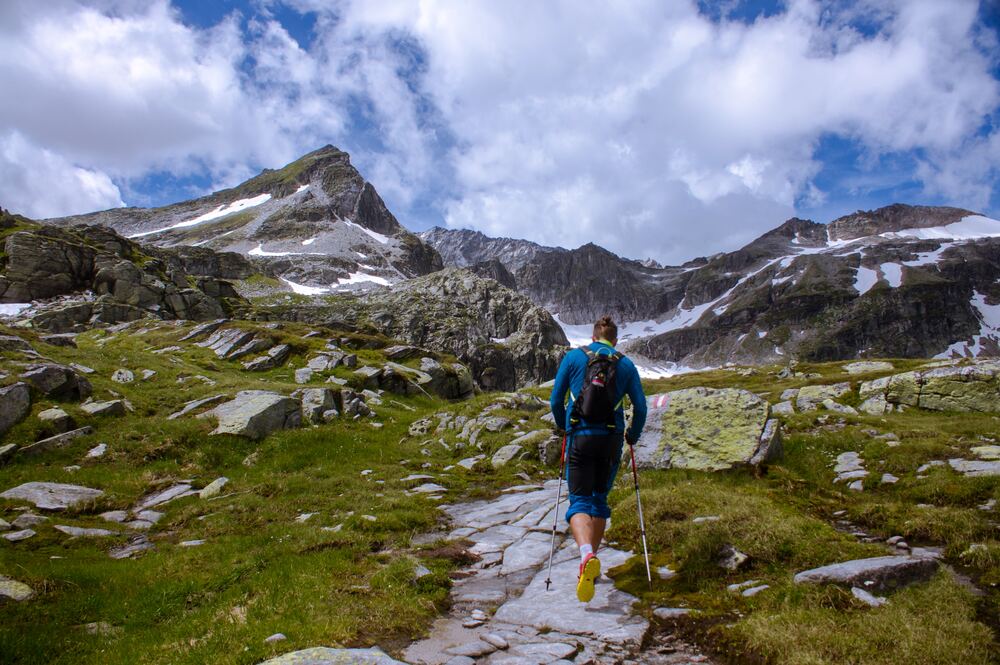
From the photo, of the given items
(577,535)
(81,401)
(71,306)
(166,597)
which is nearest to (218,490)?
(166,597)

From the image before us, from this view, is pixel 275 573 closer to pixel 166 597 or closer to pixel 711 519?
pixel 166 597

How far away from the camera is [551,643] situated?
7.05 metres

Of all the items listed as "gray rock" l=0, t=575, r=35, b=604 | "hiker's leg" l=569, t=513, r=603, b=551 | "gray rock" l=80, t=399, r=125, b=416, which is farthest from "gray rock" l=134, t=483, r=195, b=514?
"hiker's leg" l=569, t=513, r=603, b=551

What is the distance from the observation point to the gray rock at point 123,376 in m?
29.1

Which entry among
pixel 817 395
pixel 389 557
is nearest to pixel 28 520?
pixel 389 557

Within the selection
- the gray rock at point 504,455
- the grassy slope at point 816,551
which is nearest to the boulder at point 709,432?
the grassy slope at point 816,551

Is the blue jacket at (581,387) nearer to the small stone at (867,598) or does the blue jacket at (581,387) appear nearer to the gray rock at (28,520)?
the small stone at (867,598)

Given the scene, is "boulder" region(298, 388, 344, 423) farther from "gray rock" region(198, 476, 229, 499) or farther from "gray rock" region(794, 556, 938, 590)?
"gray rock" region(794, 556, 938, 590)

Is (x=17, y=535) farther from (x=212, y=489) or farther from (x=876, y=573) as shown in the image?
(x=876, y=573)

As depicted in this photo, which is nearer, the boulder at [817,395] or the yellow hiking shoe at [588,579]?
the yellow hiking shoe at [588,579]

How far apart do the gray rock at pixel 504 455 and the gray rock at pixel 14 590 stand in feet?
49.9

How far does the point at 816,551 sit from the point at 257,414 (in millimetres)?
22443

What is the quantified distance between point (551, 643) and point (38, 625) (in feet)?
27.9

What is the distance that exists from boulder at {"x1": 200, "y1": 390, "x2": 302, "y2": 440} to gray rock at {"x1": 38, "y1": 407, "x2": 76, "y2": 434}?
16.2 feet
